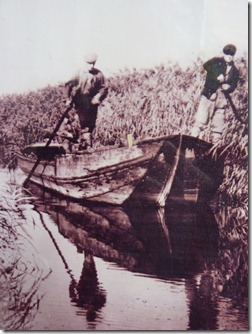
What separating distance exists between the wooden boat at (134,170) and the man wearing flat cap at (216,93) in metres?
0.08

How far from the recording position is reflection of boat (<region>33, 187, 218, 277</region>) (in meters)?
2.21

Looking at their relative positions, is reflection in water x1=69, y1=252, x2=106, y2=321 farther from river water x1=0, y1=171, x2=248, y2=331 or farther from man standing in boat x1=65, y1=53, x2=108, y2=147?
man standing in boat x1=65, y1=53, x2=108, y2=147

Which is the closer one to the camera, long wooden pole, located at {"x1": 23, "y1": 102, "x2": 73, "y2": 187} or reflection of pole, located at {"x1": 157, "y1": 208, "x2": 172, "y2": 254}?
reflection of pole, located at {"x1": 157, "y1": 208, "x2": 172, "y2": 254}

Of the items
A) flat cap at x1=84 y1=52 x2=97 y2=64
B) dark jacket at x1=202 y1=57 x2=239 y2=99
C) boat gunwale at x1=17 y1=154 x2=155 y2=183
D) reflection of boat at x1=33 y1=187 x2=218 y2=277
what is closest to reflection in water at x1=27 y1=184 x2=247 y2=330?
reflection of boat at x1=33 y1=187 x2=218 y2=277

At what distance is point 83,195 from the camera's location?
233 centimetres

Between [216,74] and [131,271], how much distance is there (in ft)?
3.20

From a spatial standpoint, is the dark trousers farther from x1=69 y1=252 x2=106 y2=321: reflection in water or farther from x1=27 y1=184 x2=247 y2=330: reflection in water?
x1=69 y1=252 x2=106 y2=321: reflection in water

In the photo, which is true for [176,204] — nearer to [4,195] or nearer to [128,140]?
[128,140]

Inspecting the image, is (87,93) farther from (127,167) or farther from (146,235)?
(146,235)

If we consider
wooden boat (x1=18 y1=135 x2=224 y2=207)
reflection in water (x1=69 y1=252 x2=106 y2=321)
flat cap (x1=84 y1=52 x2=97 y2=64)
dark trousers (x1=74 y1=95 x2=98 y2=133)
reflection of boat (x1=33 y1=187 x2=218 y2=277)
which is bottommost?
reflection in water (x1=69 y1=252 x2=106 y2=321)

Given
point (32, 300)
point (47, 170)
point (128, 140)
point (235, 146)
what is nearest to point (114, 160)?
point (128, 140)

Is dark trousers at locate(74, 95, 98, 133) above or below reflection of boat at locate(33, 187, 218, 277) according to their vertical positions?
above

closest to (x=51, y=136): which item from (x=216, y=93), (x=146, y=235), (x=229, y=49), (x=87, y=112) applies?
(x=87, y=112)

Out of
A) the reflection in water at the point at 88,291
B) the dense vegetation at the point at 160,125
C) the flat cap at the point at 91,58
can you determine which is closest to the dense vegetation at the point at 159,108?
the dense vegetation at the point at 160,125
